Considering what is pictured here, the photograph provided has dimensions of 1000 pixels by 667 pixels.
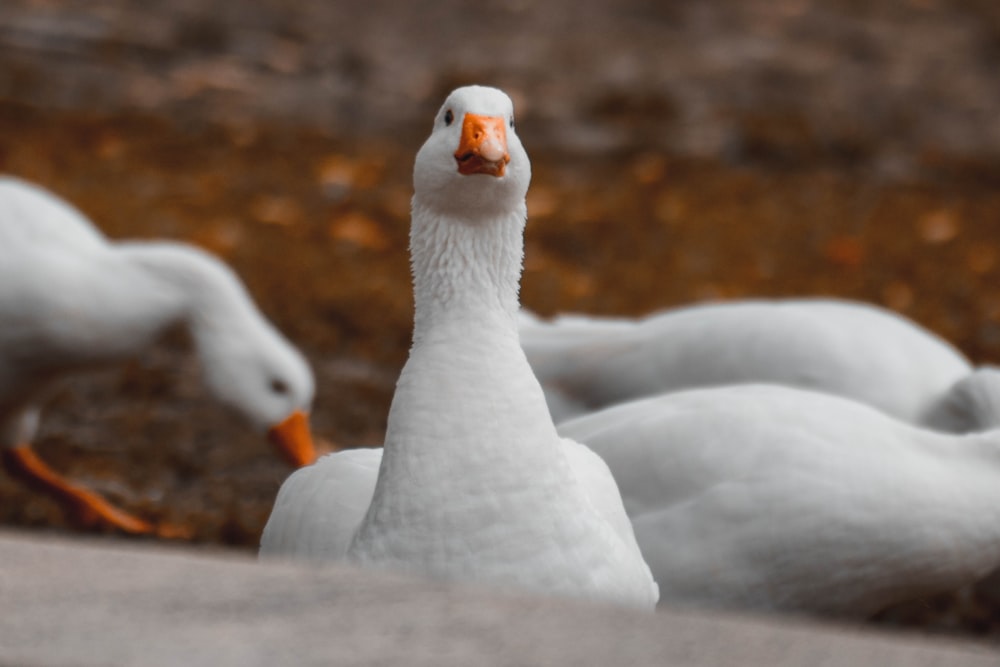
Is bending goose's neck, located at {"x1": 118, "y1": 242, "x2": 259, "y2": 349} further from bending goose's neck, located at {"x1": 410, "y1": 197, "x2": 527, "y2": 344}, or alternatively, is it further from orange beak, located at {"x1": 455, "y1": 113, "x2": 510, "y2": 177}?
orange beak, located at {"x1": 455, "y1": 113, "x2": 510, "y2": 177}

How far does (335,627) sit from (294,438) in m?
3.17

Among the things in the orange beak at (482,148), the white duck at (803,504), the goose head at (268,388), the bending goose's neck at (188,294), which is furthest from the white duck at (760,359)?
the orange beak at (482,148)

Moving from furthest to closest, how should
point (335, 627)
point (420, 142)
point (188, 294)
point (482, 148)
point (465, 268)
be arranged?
point (420, 142)
point (188, 294)
point (465, 268)
point (482, 148)
point (335, 627)

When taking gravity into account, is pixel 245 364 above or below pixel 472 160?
above

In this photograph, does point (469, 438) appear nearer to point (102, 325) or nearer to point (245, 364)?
point (102, 325)

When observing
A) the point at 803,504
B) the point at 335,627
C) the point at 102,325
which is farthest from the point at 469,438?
the point at 102,325

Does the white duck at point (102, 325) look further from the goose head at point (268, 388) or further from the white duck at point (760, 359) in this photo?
the white duck at point (760, 359)

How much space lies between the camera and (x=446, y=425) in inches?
93.2

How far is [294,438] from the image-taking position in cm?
446

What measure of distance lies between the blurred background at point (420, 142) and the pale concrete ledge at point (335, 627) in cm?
274

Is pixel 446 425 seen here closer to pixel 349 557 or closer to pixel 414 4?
pixel 349 557

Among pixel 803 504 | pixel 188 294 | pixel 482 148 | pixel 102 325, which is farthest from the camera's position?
pixel 188 294

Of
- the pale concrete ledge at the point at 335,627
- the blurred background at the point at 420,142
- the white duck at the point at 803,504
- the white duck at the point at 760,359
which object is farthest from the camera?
the blurred background at the point at 420,142

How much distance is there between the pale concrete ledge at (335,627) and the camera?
125 cm
